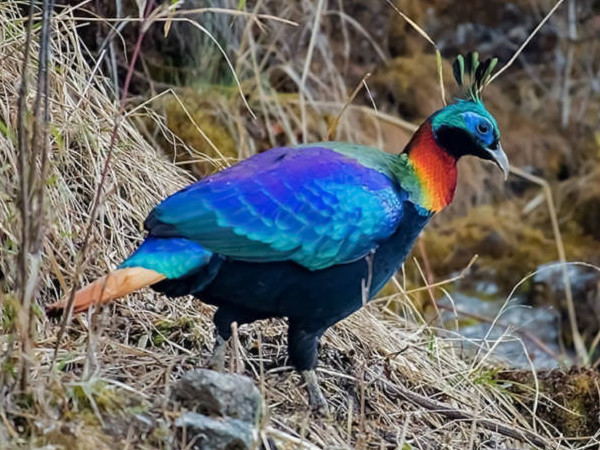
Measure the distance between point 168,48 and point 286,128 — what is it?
0.64 m

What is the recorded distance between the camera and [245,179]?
2975 millimetres

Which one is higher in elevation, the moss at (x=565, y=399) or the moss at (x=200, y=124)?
the moss at (x=200, y=124)

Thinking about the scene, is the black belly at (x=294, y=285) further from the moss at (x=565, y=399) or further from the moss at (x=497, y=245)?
the moss at (x=497, y=245)

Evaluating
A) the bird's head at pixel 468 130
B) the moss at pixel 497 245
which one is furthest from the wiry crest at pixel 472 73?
the moss at pixel 497 245

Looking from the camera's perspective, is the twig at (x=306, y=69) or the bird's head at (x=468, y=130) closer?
the bird's head at (x=468, y=130)

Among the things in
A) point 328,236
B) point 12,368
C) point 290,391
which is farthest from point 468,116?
point 12,368

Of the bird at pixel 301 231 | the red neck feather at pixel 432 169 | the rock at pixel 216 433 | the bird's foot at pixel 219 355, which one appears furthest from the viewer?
the red neck feather at pixel 432 169

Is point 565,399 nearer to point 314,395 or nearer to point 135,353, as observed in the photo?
point 314,395

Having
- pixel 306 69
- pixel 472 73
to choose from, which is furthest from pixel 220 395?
pixel 306 69

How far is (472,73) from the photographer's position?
3295 millimetres

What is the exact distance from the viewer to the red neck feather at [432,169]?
3.18m

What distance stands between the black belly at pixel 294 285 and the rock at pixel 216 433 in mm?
425

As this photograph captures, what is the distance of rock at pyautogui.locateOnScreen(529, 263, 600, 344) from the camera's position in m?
5.75

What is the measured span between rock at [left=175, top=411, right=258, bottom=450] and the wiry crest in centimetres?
128
